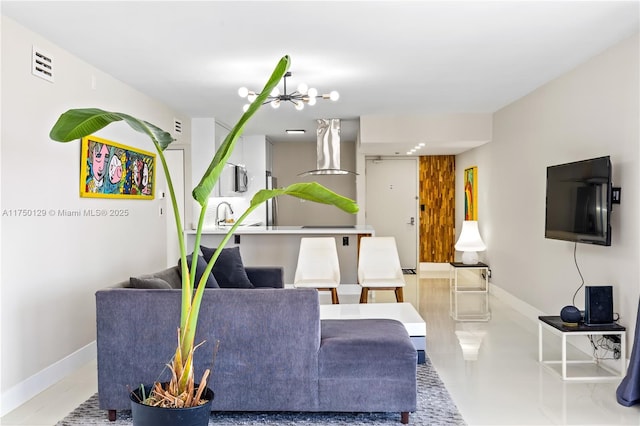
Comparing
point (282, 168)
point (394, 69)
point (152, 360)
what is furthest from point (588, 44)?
point (282, 168)

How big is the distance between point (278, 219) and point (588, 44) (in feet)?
24.2

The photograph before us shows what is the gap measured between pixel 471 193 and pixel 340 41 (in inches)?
209

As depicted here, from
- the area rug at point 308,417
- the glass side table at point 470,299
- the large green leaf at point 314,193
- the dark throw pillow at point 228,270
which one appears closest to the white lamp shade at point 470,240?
the glass side table at point 470,299

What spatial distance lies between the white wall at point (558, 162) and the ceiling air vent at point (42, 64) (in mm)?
4111

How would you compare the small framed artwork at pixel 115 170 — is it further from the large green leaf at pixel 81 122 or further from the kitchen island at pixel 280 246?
the large green leaf at pixel 81 122

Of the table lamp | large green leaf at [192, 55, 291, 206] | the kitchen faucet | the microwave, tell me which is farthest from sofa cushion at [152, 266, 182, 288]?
the microwave

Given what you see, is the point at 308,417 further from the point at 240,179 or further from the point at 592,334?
the point at 240,179

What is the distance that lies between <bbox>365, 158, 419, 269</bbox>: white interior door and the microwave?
96.3 inches

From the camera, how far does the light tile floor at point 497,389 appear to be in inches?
129

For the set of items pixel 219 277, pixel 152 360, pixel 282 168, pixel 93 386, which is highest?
pixel 282 168

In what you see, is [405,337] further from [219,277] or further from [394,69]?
[394,69]

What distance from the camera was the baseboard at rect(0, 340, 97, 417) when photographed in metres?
3.47

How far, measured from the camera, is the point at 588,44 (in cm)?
414

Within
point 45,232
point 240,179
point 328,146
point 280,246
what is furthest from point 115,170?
point 240,179
